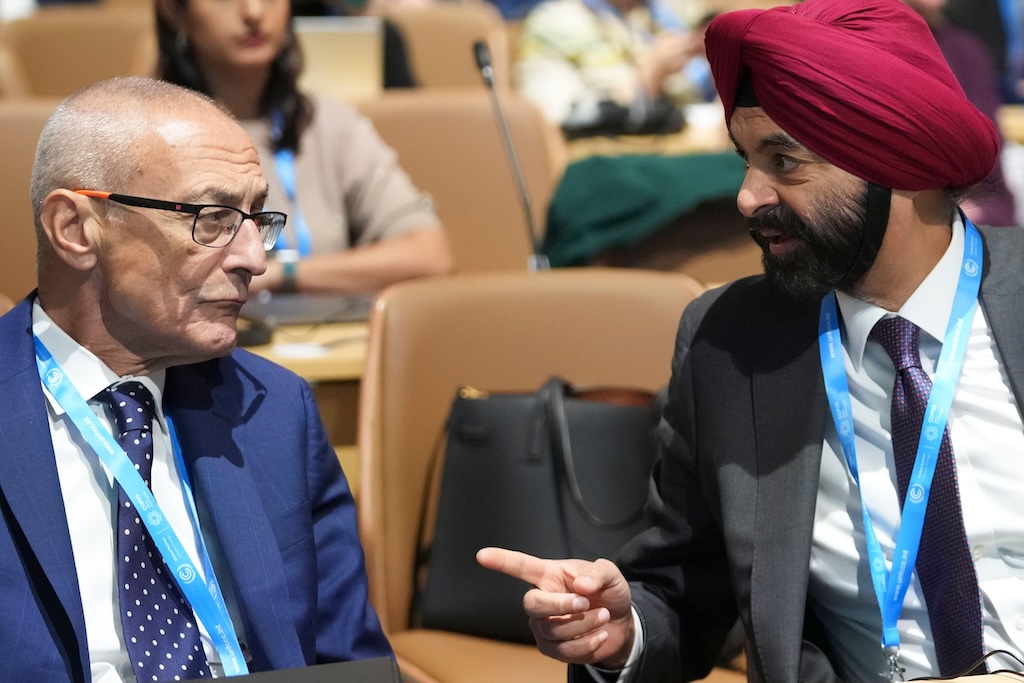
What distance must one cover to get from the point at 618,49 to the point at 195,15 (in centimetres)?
218

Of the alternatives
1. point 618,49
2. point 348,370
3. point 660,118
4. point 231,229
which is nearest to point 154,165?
point 231,229

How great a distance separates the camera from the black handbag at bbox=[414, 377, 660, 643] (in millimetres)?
2279

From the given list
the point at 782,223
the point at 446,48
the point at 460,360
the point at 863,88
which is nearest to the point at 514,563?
the point at 782,223

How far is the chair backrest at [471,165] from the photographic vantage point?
366 cm

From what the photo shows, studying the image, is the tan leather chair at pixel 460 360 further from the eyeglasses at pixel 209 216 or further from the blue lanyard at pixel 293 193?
the blue lanyard at pixel 293 193

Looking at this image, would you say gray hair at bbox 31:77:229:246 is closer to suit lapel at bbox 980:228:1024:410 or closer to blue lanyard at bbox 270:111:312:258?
suit lapel at bbox 980:228:1024:410

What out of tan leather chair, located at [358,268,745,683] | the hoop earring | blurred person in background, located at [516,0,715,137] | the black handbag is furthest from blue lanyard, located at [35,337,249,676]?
blurred person in background, located at [516,0,715,137]

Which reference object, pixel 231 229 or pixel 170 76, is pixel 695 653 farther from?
pixel 170 76

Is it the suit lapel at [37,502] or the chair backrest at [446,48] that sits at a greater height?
the suit lapel at [37,502]

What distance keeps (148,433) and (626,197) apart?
1790 mm

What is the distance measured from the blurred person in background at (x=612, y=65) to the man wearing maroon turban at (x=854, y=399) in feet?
9.54

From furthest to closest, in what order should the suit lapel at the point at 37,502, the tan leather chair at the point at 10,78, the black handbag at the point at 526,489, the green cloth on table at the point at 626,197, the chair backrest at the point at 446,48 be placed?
the chair backrest at the point at 446,48 → the tan leather chair at the point at 10,78 → the green cloth on table at the point at 626,197 → the black handbag at the point at 526,489 → the suit lapel at the point at 37,502

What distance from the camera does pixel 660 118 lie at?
183 inches

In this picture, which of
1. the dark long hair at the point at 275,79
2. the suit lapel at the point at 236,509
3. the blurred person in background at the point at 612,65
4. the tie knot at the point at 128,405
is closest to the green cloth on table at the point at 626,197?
the dark long hair at the point at 275,79
